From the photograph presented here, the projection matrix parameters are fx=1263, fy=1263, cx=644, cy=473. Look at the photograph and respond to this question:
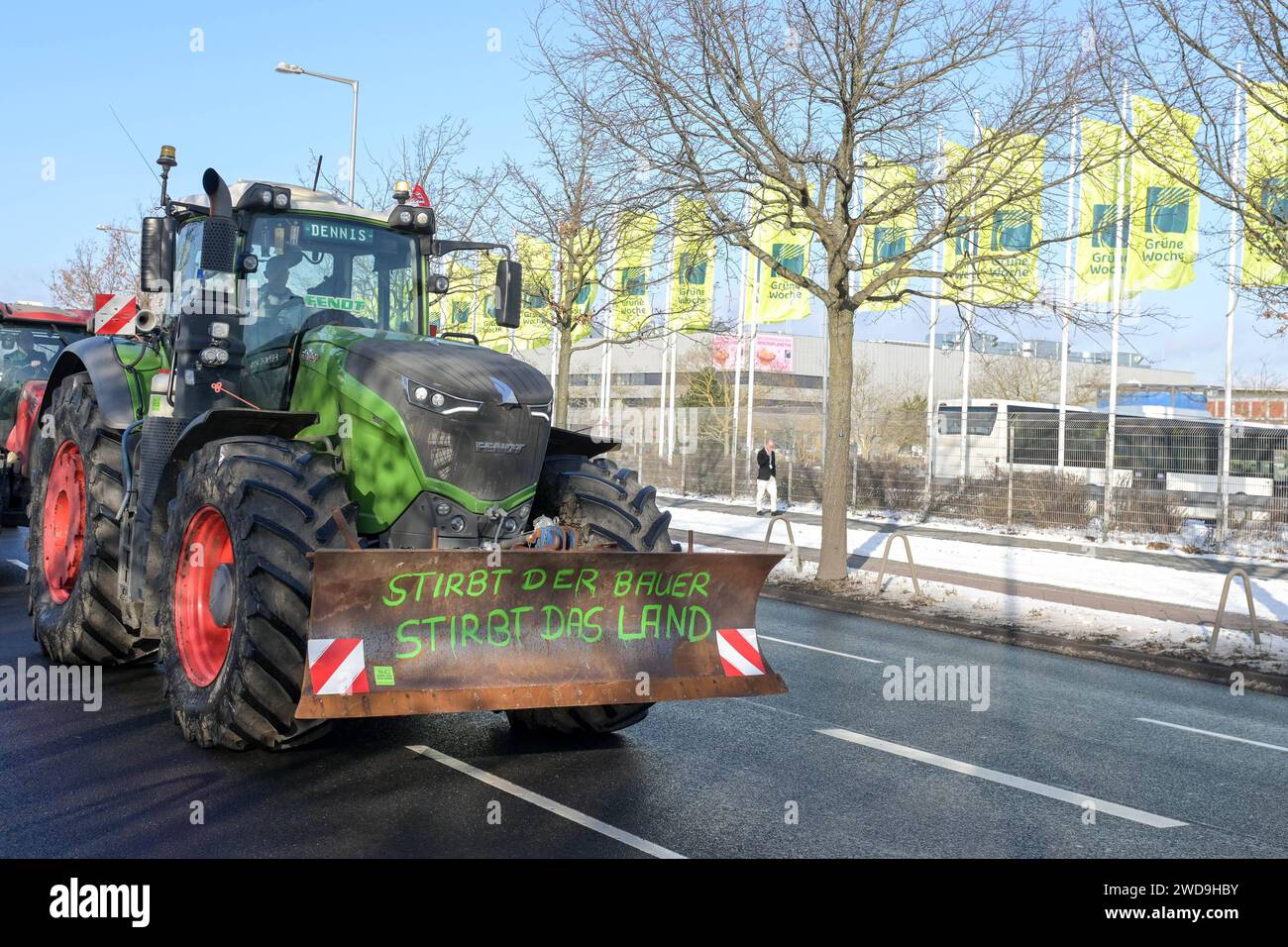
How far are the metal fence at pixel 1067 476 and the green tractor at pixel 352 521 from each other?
13225 mm

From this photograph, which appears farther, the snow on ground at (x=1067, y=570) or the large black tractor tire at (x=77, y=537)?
the snow on ground at (x=1067, y=570)

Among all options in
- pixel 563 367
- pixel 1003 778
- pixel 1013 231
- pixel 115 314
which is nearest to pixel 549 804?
pixel 1003 778

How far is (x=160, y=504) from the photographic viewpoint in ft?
25.0

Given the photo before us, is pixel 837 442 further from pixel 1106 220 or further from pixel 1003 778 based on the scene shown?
pixel 1003 778

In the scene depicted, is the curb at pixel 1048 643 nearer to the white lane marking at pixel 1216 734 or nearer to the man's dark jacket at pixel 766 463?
the white lane marking at pixel 1216 734

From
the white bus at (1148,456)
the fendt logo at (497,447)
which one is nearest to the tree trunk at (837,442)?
the white bus at (1148,456)

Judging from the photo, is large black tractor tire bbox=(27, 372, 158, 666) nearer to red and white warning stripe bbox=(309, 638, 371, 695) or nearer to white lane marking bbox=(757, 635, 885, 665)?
red and white warning stripe bbox=(309, 638, 371, 695)

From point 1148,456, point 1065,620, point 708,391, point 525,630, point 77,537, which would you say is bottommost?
point 1065,620

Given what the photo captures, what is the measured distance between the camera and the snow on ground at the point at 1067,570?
16703mm

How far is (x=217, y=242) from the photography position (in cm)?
700

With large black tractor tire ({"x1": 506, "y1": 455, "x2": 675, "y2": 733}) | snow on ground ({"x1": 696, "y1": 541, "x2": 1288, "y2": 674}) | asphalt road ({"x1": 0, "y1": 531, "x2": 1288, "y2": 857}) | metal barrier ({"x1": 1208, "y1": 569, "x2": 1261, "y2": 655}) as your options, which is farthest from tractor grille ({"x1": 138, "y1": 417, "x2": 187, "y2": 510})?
metal barrier ({"x1": 1208, "y1": 569, "x2": 1261, "y2": 655})

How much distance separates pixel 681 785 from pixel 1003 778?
75.7 inches
